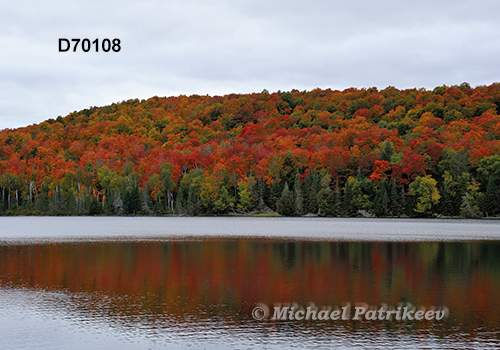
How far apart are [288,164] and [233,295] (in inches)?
4337

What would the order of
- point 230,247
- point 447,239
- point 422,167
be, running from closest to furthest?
point 230,247 → point 447,239 → point 422,167

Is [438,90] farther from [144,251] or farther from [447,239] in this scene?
[144,251]

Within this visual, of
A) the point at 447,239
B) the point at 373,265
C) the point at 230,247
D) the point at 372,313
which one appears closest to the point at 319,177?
the point at 447,239

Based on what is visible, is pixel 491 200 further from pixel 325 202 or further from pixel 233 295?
pixel 233 295

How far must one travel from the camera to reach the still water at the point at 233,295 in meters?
18.2

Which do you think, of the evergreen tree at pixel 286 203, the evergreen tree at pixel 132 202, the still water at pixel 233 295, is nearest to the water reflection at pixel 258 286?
the still water at pixel 233 295

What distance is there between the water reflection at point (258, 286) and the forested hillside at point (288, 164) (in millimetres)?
70038

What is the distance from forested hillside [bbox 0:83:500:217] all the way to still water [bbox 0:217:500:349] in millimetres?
70894

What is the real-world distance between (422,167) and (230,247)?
8033cm

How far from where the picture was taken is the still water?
1819cm

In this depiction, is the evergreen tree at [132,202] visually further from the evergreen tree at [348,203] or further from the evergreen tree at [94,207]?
the evergreen tree at [348,203]

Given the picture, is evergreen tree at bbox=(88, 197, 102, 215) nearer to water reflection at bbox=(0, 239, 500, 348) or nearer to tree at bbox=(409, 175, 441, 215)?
tree at bbox=(409, 175, 441, 215)

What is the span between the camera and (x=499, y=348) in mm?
17125

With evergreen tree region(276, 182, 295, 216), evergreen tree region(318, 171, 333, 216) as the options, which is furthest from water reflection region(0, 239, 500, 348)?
evergreen tree region(276, 182, 295, 216)
